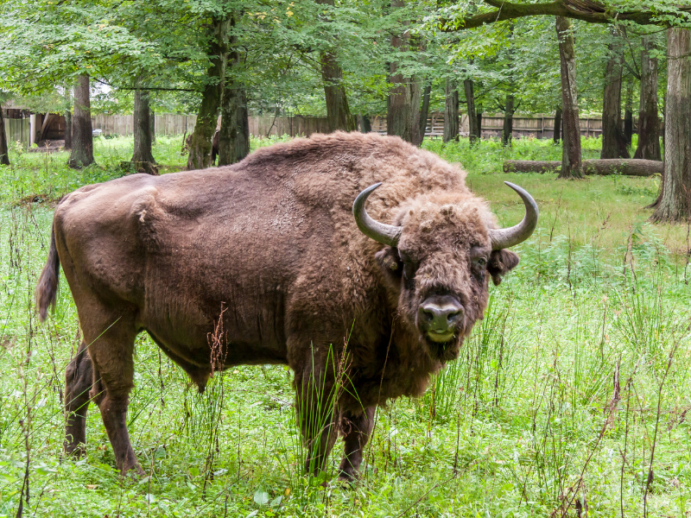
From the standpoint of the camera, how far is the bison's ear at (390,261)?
408cm

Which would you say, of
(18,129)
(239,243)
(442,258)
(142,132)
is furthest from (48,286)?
(18,129)

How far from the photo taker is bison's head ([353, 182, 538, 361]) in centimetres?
373

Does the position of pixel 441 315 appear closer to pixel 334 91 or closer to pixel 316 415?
pixel 316 415

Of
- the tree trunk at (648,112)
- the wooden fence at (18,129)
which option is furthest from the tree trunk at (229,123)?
the wooden fence at (18,129)

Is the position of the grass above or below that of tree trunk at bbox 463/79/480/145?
below

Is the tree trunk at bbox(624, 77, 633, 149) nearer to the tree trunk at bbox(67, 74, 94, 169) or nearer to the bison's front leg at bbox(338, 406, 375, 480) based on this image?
the tree trunk at bbox(67, 74, 94, 169)

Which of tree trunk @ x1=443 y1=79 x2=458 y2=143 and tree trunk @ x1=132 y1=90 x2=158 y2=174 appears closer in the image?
tree trunk @ x1=132 y1=90 x2=158 y2=174

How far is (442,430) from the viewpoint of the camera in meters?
4.85

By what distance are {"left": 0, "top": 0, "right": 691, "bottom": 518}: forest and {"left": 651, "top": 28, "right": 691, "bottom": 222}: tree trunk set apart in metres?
0.04

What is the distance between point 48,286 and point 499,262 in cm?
356

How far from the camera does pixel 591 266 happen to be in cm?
866

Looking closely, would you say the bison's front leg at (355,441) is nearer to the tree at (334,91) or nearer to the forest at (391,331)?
the forest at (391,331)

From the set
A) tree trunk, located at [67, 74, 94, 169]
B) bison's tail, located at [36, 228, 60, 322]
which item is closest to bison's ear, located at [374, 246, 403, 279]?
bison's tail, located at [36, 228, 60, 322]

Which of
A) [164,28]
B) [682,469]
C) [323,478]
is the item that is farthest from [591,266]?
[164,28]
